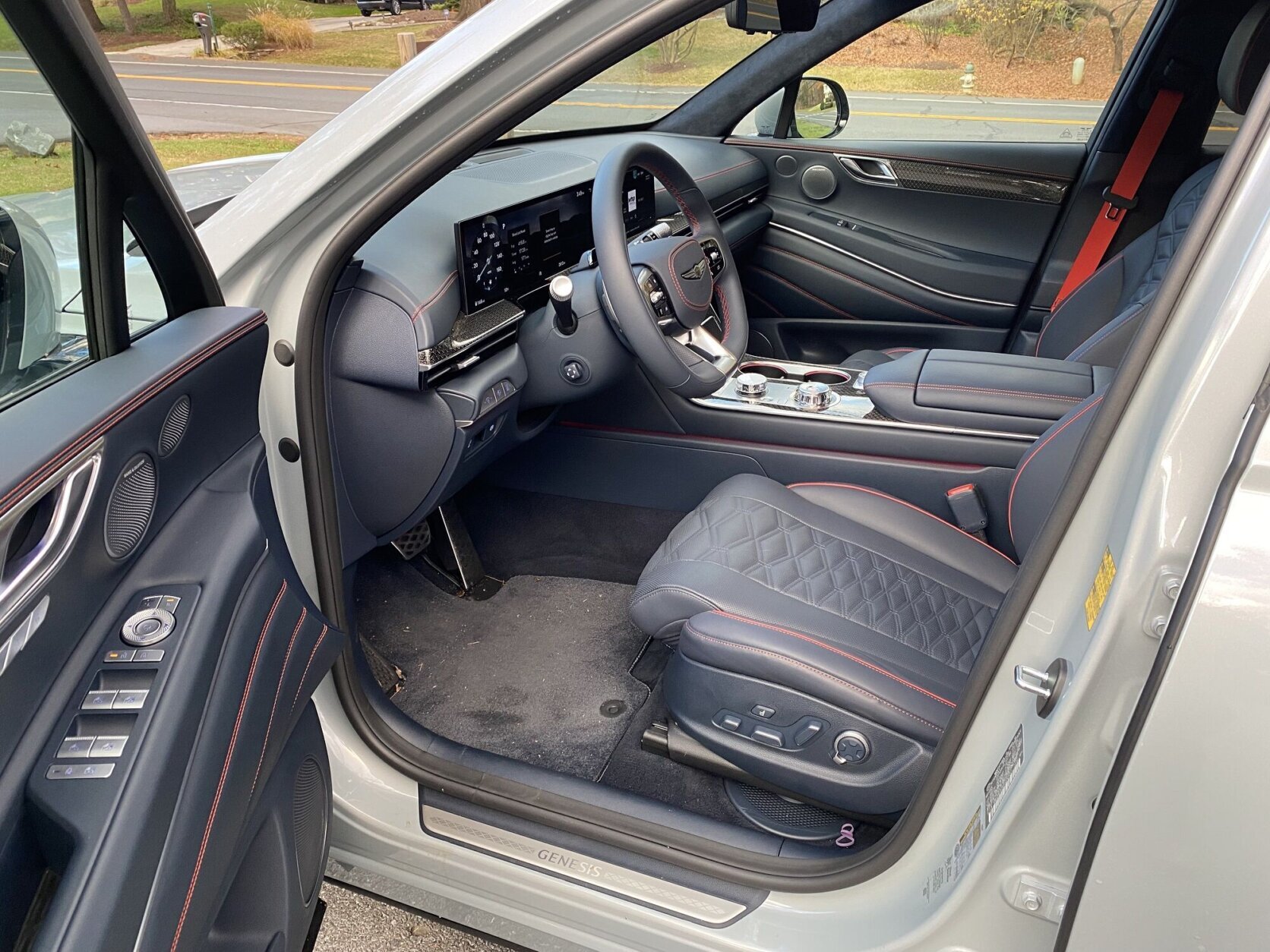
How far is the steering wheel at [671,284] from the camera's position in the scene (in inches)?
58.9

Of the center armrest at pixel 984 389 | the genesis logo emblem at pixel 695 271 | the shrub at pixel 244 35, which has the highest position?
the genesis logo emblem at pixel 695 271

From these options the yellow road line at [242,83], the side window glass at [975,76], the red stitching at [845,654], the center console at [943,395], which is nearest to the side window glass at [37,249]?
→ the red stitching at [845,654]

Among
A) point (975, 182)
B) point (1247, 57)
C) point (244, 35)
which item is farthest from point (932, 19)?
point (244, 35)

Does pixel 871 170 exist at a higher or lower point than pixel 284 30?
higher

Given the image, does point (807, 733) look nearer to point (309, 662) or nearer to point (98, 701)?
point (309, 662)

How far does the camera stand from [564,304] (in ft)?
5.43

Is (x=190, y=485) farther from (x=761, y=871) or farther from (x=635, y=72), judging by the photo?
(x=635, y=72)

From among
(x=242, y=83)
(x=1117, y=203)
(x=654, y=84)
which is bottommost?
(x=242, y=83)

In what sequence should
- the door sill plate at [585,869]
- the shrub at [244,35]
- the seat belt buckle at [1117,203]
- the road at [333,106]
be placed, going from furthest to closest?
the shrub at [244,35]
the seat belt buckle at [1117,203]
the door sill plate at [585,869]
the road at [333,106]

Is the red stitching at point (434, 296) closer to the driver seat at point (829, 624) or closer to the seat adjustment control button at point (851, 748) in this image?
the driver seat at point (829, 624)

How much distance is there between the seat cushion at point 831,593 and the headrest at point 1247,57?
0.99 meters

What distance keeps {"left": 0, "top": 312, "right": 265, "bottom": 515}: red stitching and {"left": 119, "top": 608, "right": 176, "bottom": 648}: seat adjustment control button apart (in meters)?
0.17

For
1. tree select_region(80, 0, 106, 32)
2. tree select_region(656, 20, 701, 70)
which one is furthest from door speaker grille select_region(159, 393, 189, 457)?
tree select_region(656, 20, 701, 70)

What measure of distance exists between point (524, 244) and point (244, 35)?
8155 mm
